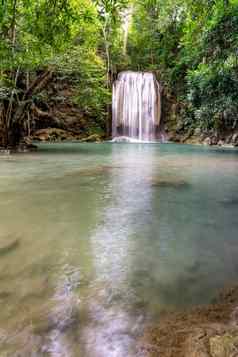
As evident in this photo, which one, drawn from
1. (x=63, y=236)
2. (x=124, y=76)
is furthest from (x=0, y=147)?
(x=124, y=76)

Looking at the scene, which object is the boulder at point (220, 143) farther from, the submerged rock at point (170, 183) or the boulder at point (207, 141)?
the submerged rock at point (170, 183)

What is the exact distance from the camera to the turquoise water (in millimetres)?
1426

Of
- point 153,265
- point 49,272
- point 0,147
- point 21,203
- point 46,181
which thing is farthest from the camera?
point 0,147

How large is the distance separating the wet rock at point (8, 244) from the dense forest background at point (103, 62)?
7.90 ft

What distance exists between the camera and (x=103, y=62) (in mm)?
21359

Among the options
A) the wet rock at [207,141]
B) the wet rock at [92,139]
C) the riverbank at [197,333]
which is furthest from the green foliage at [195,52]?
the wet rock at [92,139]

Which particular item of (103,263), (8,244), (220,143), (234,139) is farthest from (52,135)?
(103,263)

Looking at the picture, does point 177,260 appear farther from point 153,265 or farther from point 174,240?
point 174,240

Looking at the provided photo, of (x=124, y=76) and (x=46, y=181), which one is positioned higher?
(x=124, y=76)

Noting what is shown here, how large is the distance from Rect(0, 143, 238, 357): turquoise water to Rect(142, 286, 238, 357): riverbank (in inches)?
2.8

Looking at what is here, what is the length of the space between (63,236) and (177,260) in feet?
3.37

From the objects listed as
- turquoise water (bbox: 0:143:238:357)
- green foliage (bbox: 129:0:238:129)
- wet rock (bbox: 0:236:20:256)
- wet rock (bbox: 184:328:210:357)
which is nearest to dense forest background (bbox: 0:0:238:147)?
green foliage (bbox: 129:0:238:129)

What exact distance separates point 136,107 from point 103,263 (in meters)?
21.6

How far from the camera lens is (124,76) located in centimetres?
2345
